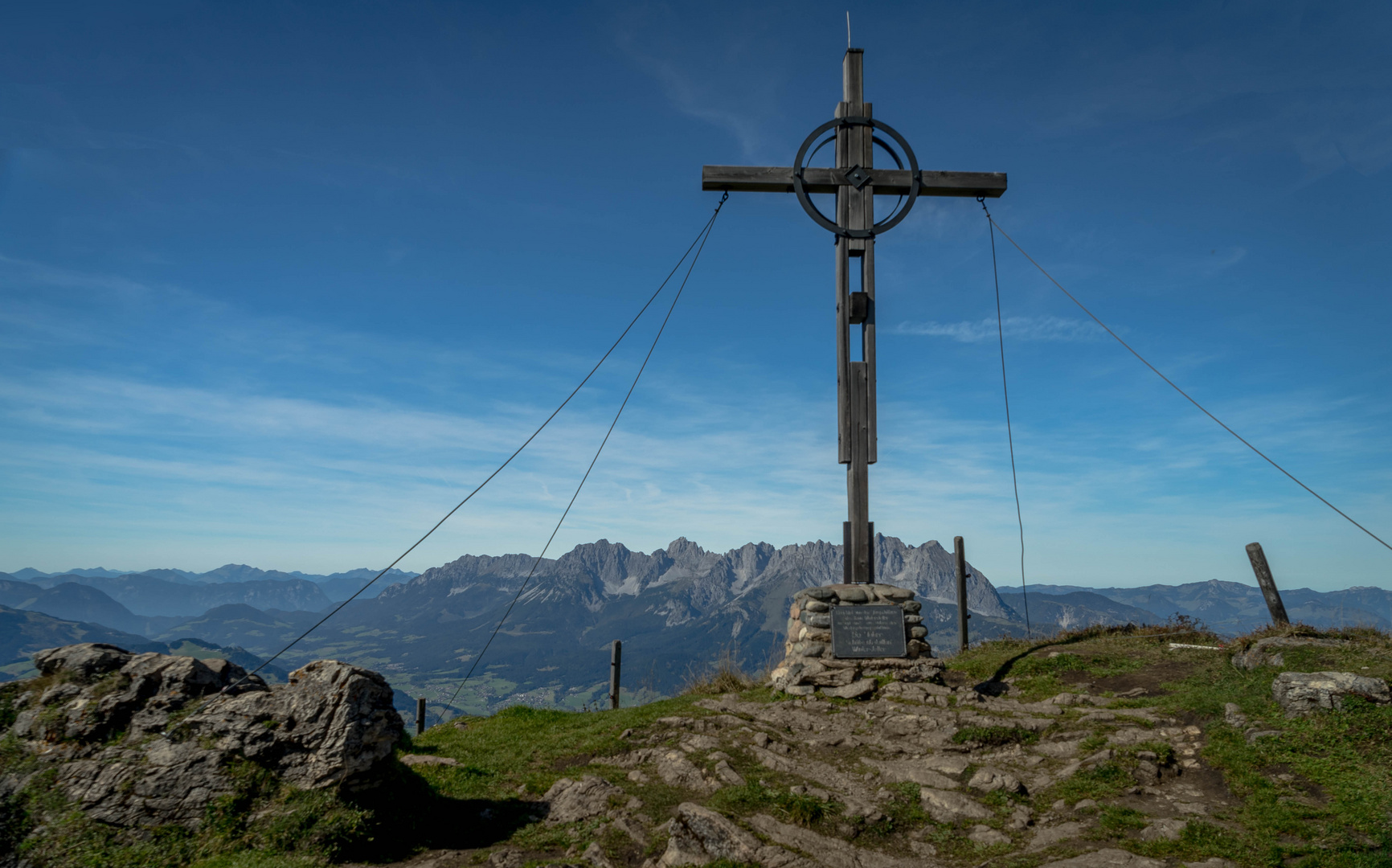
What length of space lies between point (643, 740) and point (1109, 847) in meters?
5.78

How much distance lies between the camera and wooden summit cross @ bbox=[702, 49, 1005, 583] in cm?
1338

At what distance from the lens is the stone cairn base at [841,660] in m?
12.0

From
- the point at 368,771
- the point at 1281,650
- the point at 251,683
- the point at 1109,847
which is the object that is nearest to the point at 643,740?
the point at 368,771

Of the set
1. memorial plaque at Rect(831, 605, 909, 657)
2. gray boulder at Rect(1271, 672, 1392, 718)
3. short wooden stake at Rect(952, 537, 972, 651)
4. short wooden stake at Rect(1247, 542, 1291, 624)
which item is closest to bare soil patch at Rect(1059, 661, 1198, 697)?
gray boulder at Rect(1271, 672, 1392, 718)

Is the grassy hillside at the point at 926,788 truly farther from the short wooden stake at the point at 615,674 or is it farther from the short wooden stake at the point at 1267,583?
the short wooden stake at the point at 615,674

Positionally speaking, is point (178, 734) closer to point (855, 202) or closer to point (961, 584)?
point (855, 202)

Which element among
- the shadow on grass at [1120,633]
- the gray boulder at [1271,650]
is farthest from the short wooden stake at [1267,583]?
the gray boulder at [1271,650]

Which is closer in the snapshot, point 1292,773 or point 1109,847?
point 1109,847

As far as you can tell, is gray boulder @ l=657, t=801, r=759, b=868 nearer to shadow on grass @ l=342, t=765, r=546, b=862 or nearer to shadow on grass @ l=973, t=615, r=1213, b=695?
shadow on grass @ l=342, t=765, r=546, b=862

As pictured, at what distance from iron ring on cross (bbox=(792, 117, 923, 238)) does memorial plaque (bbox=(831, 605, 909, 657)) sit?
737 centimetres

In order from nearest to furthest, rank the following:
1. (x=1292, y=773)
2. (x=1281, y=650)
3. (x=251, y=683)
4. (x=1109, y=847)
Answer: (x=1109, y=847) → (x=1292, y=773) → (x=251, y=683) → (x=1281, y=650)

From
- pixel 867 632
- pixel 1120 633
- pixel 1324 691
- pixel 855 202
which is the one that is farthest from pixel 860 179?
pixel 1120 633

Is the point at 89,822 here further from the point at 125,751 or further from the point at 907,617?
the point at 907,617

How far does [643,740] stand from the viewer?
9.70 meters
